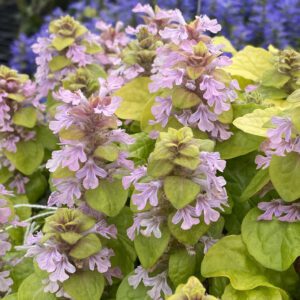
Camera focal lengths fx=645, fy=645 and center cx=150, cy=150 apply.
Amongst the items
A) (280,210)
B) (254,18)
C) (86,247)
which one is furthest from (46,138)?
(254,18)

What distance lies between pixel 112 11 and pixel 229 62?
6.05 feet

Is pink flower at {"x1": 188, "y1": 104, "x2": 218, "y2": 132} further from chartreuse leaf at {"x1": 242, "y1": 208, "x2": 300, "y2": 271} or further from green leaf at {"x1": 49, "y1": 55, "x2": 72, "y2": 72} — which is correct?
green leaf at {"x1": 49, "y1": 55, "x2": 72, "y2": 72}

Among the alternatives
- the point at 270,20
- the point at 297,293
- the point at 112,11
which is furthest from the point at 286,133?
the point at 112,11

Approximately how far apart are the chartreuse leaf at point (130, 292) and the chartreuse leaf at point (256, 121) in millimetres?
260

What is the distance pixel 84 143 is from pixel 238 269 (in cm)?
28

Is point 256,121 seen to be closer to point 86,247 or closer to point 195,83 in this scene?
point 195,83

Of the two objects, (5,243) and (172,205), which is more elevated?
(172,205)

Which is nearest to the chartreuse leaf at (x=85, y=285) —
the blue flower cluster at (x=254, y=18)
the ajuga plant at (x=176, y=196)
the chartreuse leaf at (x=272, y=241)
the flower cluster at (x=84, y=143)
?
the ajuga plant at (x=176, y=196)

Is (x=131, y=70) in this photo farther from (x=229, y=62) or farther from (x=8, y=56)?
(x=8, y=56)

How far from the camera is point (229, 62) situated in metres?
0.95

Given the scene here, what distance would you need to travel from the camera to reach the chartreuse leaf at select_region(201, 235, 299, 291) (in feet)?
2.84

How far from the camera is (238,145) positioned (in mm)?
978

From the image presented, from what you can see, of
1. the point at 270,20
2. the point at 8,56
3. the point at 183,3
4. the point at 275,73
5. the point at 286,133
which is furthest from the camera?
the point at 8,56

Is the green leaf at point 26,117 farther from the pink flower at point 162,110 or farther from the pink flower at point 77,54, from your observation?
the pink flower at point 162,110
